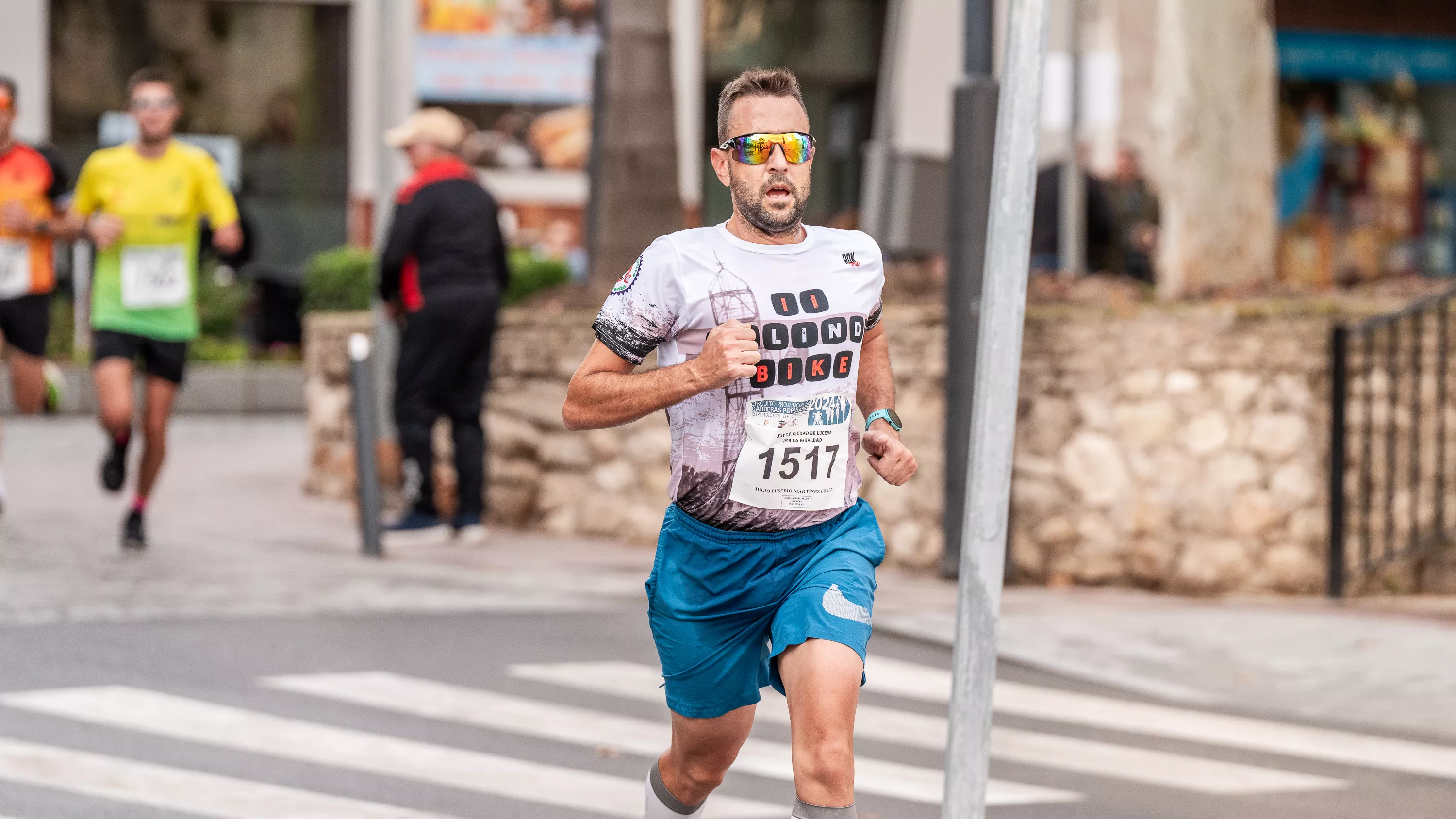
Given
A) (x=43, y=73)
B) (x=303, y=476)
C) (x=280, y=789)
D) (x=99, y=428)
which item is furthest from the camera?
(x=43, y=73)

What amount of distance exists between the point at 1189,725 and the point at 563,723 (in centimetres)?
206

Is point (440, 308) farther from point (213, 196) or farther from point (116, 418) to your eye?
point (116, 418)

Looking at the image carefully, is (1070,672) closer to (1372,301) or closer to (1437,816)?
(1437,816)

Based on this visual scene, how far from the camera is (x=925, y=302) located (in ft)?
36.5

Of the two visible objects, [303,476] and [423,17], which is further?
[423,17]

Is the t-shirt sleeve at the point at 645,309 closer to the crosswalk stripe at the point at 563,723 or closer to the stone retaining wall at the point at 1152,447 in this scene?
the crosswalk stripe at the point at 563,723

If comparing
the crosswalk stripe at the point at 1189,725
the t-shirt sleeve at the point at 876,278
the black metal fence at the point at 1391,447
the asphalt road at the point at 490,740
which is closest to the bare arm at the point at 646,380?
→ the t-shirt sleeve at the point at 876,278

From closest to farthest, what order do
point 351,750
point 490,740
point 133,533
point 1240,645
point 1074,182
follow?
point 351,750
point 490,740
point 1240,645
point 133,533
point 1074,182

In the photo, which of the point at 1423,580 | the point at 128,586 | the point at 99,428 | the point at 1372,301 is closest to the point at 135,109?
the point at 128,586

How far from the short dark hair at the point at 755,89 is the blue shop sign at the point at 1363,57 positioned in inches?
781

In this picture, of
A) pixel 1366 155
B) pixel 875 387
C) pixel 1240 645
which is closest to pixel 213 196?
pixel 1240 645

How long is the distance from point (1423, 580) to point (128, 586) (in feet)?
19.6

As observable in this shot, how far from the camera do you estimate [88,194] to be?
32.2 feet

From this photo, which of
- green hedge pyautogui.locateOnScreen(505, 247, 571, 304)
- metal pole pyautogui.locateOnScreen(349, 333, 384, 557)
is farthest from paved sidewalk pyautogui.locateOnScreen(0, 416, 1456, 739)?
green hedge pyautogui.locateOnScreen(505, 247, 571, 304)
